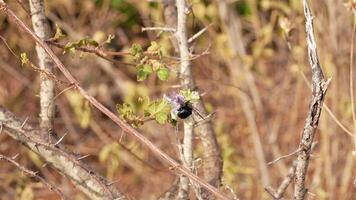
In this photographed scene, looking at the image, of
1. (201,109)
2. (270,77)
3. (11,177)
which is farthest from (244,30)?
(201,109)

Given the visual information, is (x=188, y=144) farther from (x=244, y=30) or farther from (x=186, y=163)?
(x=244, y=30)

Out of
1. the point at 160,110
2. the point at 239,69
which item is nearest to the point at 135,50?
the point at 160,110

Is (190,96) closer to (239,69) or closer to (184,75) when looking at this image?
(184,75)

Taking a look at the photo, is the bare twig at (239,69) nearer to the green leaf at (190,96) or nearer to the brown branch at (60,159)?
the brown branch at (60,159)

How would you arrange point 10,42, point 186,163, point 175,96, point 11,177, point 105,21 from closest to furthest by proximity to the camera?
point 175,96
point 186,163
point 11,177
point 10,42
point 105,21

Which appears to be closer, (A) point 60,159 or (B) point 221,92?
(A) point 60,159

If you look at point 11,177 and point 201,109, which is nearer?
point 201,109
